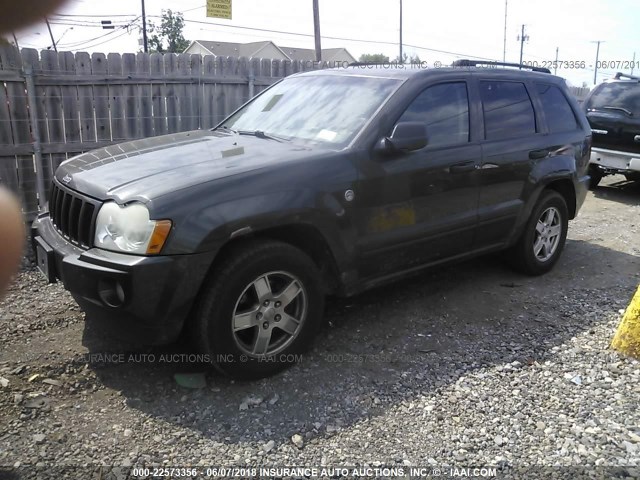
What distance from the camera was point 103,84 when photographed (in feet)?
22.4

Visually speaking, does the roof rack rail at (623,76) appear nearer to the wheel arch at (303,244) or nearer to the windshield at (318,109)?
the windshield at (318,109)

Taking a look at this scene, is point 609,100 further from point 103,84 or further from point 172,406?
point 172,406

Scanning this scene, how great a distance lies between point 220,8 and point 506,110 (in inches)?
292

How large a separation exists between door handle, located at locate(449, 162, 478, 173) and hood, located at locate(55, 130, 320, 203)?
1.19 metres

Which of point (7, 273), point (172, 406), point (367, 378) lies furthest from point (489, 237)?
point (7, 273)

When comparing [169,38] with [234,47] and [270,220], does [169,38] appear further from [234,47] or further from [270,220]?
[270,220]

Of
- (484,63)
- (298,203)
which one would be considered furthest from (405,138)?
(484,63)

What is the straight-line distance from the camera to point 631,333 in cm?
366

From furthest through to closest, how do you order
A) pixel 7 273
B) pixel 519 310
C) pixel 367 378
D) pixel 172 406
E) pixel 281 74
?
pixel 281 74, pixel 519 310, pixel 367 378, pixel 172 406, pixel 7 273

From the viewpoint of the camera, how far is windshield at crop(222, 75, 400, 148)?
379cm

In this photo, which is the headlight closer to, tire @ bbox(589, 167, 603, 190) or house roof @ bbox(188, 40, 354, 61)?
tire @ bbox(589, 167, 603, 190)

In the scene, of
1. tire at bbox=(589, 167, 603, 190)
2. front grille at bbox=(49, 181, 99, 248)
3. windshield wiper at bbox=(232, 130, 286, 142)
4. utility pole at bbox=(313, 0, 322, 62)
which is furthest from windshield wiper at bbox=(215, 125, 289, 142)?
utility pole at bbox=(313, 0, 322, 62)

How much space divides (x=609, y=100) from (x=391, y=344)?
7.81 metres

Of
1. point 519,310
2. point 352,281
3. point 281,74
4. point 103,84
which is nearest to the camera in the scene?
point 352,281
